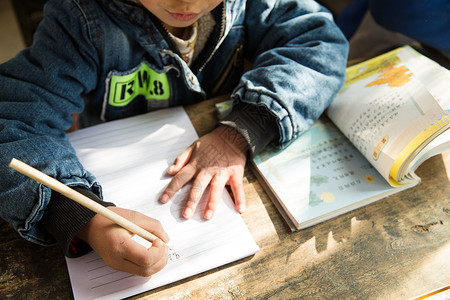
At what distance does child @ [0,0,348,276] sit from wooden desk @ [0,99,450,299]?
0.12ft

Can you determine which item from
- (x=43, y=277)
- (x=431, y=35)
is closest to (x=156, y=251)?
(x=43, y=277)

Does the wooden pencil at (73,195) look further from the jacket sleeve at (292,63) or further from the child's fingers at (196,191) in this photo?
the jacket sleeve at (292,63)

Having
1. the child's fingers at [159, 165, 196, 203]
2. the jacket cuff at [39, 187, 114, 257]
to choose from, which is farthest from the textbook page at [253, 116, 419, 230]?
the jacket cuff at [39, 187, 114, 257]

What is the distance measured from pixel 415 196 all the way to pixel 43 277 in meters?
0.52

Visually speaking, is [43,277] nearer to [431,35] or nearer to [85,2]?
[85,2]

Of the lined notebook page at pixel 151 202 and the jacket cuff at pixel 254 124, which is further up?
the jacket cuff at pixel 254 124

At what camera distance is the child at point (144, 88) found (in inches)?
19.3

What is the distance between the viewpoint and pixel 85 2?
582mm

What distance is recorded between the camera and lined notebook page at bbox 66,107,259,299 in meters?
0.47

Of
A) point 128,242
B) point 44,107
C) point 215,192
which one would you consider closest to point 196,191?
point 215,192

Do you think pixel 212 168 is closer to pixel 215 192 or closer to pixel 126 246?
pixel 215 192

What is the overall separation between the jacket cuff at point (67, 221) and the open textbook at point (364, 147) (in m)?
0.26

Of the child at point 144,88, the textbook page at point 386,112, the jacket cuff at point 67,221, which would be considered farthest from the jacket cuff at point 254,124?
the jacket cuff at point 67,221

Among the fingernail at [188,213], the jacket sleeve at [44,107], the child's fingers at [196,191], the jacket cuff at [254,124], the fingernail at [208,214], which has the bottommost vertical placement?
the fingernail at [208,214]
